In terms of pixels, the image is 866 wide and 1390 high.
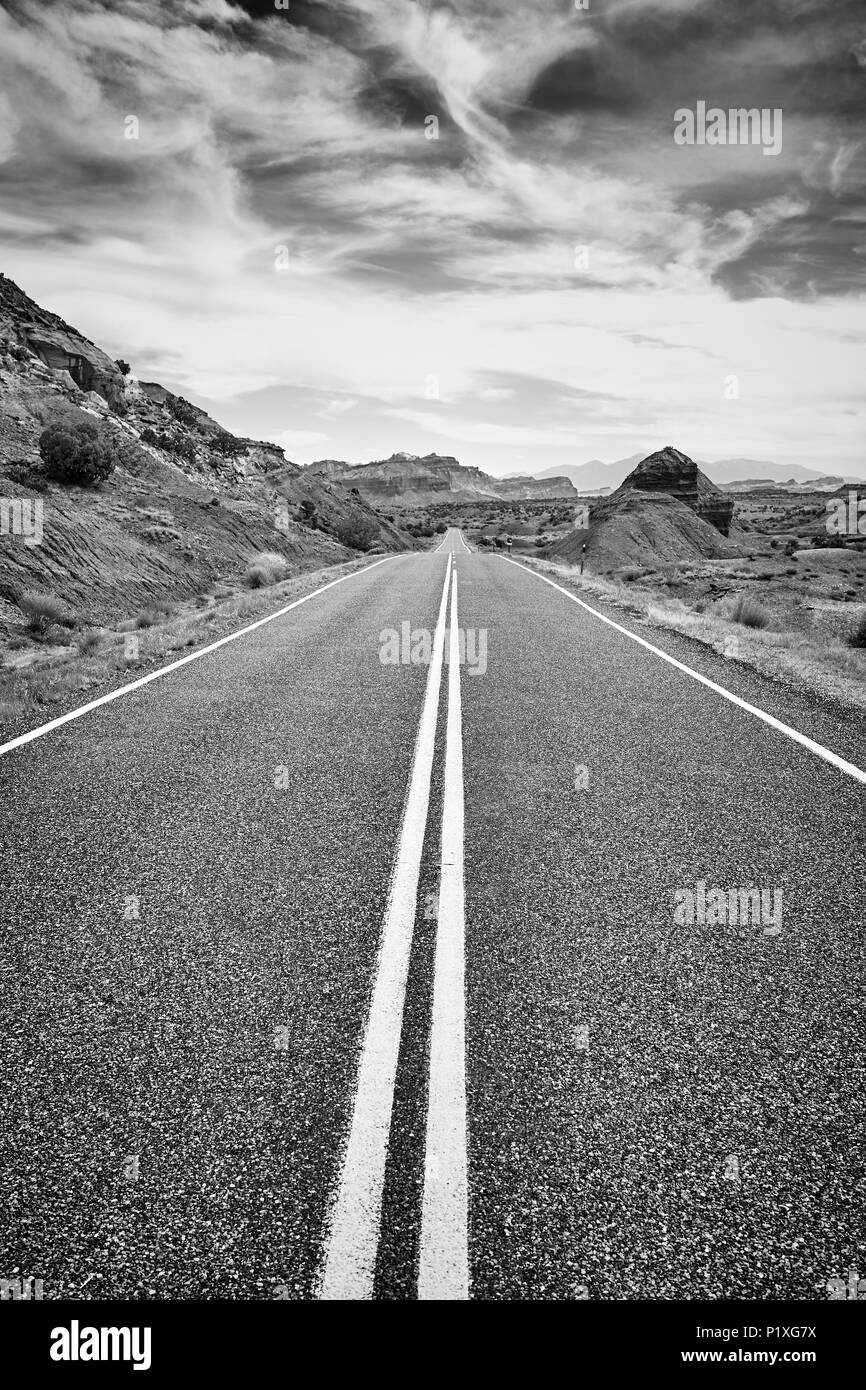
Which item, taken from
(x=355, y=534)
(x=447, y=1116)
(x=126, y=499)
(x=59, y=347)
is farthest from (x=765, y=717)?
(x=355, y=534)

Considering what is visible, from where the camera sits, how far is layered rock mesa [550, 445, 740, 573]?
44.3 meters

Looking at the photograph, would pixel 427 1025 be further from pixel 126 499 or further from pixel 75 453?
pixel 126 499

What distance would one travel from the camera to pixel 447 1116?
8.00 feet

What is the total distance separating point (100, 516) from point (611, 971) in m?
20.1

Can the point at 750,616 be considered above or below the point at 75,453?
below

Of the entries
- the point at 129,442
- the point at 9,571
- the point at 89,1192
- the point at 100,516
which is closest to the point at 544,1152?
the point at 89,1192

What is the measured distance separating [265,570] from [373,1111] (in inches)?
848

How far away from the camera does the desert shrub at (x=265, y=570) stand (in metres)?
21.7

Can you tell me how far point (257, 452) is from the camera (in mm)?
49438

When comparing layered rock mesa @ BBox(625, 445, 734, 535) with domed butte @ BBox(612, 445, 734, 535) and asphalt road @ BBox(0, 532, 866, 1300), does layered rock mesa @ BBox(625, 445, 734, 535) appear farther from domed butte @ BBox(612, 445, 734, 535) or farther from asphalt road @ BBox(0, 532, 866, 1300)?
asphalt road @ BBox(0, 532, 866, 1300)

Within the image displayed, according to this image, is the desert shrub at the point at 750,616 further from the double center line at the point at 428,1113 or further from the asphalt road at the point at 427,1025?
the double center line at the point at 428,1113

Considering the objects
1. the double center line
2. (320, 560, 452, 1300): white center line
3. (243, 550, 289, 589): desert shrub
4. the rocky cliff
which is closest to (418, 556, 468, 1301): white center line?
the double center line

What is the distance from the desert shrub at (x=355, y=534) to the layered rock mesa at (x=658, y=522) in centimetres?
1376

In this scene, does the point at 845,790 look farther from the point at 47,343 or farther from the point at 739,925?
the point at 47,343
